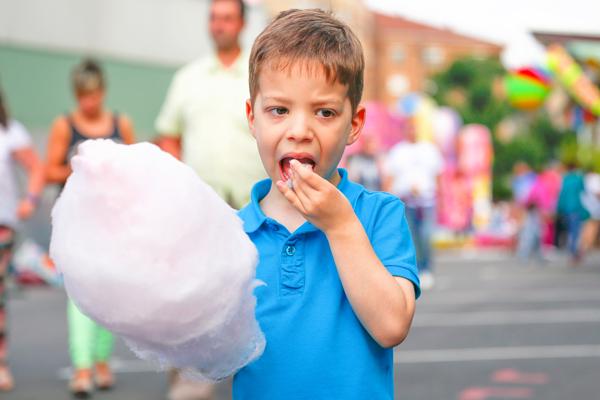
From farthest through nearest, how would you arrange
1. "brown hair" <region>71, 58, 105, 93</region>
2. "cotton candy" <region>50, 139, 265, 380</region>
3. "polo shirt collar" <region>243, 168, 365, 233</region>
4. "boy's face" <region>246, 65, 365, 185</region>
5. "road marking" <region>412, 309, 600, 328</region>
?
"road marking" <region>412, 309, 600, 328</region> < "brown hair" <region>71, 58, 105, 93</region> < "polo shirt collar" <region>243, 168, 365, 233</region> < "boy's face" <region>246, 65, 365, 185</region> < "cotton candy" <region>50, 139, 265, 380</region>

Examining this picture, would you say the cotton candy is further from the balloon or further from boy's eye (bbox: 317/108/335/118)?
the balloon

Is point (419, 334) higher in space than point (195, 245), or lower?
lower

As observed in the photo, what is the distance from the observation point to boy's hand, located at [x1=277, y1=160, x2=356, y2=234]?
2.13 metres

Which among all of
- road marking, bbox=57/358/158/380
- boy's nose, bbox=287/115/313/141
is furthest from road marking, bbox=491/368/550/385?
boy's nose, bbox=287/115/313/141

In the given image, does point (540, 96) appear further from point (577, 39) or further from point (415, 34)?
point (415, 34)

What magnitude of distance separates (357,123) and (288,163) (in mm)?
237

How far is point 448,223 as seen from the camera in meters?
29.5

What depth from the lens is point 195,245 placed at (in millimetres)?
2037

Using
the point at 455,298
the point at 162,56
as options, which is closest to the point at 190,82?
the point at 455,298

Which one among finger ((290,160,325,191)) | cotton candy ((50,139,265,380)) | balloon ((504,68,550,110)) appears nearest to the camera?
cotton candy ((50,139,265,380))

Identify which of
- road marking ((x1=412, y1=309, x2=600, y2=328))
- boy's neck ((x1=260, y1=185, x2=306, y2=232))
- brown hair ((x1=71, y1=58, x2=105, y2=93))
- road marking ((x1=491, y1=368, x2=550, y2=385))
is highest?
brown hair ((x1=71, y1=58, x2=105, y2=93))

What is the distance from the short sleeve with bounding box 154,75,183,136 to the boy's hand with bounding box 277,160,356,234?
11.6 feet

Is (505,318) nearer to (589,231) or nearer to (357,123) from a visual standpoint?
(357,123)

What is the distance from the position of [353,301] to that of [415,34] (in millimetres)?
92549
